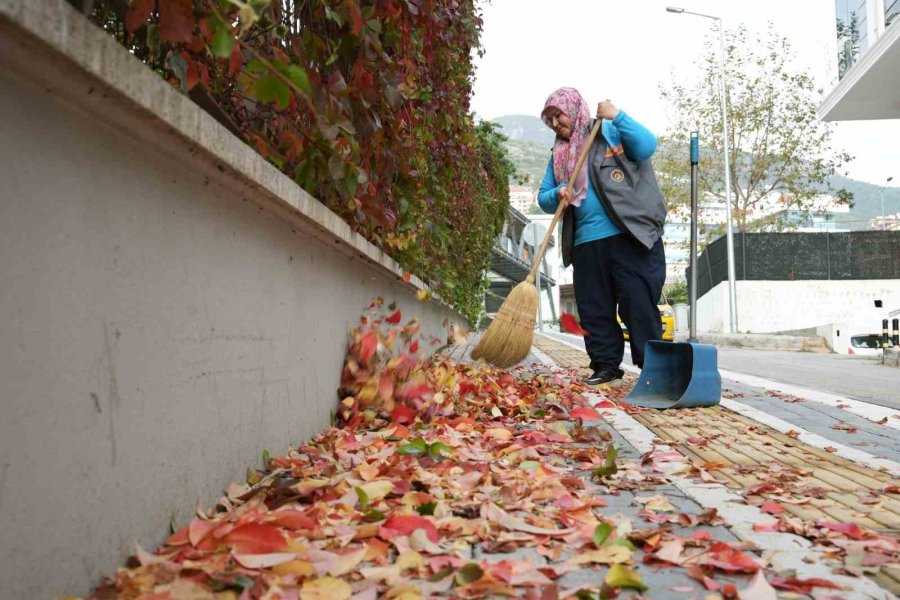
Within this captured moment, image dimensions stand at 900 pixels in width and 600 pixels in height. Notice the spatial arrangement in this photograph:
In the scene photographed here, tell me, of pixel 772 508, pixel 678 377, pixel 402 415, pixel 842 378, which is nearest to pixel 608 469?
pixel 772 508

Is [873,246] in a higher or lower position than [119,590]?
higher

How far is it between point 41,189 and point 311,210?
69.2 inches

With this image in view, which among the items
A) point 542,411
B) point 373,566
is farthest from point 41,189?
point 542,411

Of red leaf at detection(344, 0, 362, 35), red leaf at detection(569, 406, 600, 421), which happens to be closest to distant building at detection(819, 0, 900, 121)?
red leaf at detection(569, 406, 600, 421)

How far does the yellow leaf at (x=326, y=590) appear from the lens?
5.37ft

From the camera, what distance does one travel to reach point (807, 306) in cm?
3080

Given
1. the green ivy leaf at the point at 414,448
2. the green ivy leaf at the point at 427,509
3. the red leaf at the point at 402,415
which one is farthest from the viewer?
the red leaf at the point at 402,415

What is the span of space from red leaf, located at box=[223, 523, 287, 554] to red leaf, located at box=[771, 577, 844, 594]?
41.4 inches

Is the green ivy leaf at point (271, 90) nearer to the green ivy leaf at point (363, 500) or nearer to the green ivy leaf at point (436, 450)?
the green ivy leaf at point (363, 500)

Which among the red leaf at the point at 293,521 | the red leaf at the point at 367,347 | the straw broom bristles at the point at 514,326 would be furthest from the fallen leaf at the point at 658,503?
the straw broom bristles at the point at 514,326

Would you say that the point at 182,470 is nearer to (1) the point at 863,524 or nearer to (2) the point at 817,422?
(1) the point at 863,524

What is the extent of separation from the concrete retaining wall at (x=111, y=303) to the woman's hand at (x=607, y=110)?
11.8 feet

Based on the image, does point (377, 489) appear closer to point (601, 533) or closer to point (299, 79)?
→ point (601, 533)

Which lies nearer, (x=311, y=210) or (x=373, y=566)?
(x=373, y=566)
